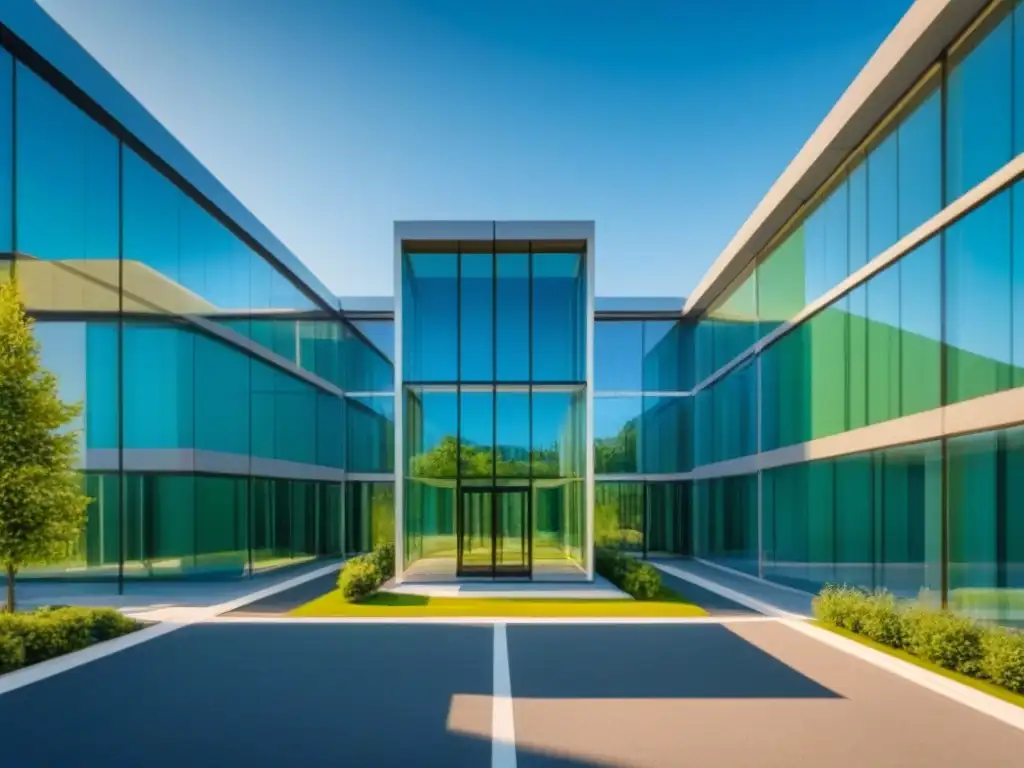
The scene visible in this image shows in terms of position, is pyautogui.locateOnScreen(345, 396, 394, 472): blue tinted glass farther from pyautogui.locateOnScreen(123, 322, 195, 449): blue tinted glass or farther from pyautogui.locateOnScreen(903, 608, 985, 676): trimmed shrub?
pyautogui.locateOnScreen(903, 608, 985, 676): trimmed shrub

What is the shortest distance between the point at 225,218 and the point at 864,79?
53.9 feet

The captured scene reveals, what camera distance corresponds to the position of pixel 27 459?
1351cm

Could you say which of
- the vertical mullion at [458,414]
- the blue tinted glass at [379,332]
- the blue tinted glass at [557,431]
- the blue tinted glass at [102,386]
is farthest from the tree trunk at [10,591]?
the blue tinted glass at [379,332]

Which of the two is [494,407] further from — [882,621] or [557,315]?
[882,621]

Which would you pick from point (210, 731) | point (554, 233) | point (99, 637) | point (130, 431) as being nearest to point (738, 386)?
point (554, 233)

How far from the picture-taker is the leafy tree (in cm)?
1327

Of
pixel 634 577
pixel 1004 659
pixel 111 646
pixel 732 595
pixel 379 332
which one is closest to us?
pixel 1004 659

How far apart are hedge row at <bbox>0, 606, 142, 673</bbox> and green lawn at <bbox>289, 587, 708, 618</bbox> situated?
399 cm

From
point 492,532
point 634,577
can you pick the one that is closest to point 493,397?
point 492,532

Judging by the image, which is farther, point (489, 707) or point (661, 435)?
point (661, 435)

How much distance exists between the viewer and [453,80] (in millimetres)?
23531

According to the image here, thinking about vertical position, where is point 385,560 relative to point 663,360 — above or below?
below

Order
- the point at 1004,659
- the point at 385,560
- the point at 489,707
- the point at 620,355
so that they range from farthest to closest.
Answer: the point at 620,355 → the point at 385,560 → the point at 1004,659 → the point at 489,707

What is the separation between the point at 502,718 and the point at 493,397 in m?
13.6
